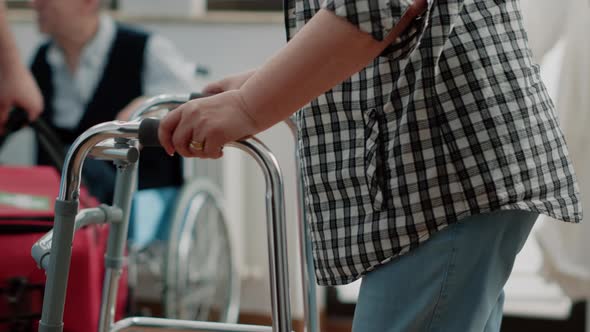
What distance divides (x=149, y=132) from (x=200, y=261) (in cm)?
187

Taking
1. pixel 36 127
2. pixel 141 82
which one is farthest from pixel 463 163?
pixel 141 82

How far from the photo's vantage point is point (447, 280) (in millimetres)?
804

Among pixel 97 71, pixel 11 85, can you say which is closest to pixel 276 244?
pixel 11 85

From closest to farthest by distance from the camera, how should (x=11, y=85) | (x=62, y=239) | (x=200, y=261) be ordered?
(x=62, y=239), (x=11, y=85), (x=200, y=261)

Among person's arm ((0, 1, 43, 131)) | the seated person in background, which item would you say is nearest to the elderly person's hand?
person's arm ((0, 1, 43, 131))

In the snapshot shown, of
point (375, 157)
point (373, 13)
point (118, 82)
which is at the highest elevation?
point (118, 82)

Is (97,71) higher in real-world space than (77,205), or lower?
higher

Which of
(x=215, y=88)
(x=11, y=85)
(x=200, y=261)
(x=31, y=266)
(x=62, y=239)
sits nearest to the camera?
(x=62, y=239)

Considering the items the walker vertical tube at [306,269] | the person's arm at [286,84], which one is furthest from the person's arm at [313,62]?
the walker vertical tube at [306,269]

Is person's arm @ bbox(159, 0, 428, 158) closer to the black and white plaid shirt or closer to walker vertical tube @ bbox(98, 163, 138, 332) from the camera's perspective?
the black and white plaid shirt

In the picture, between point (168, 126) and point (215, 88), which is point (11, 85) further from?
point (168, 126)

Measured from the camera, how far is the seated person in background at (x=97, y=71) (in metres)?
2.35

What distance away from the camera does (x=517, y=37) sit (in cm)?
82

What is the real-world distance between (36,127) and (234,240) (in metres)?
1.18
